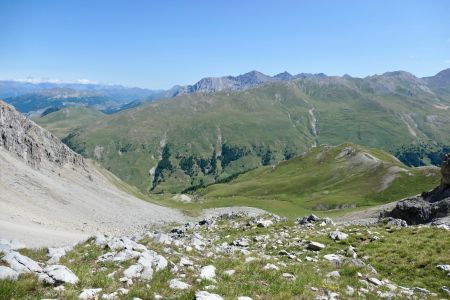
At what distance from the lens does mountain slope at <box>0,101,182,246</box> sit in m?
48.7

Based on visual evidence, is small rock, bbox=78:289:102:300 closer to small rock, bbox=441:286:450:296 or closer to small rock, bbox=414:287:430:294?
small rock, bbox=414:287:430:294

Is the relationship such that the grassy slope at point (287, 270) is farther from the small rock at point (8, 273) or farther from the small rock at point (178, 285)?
the small rock at point (8, 273)

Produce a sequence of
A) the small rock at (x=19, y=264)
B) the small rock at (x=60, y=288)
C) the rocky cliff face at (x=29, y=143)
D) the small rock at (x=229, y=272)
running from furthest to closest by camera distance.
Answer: the rocky cliff face at (x=29, y=143), the small rock at (x=229, y=272), the small rock at (x=19, y=264), the small rock at (x=60, y=288)

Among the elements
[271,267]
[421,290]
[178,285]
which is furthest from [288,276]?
[421,290]

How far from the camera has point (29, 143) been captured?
85.6 m

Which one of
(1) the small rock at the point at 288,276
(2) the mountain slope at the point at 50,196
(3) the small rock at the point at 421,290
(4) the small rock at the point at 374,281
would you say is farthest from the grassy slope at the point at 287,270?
(2) the mountain slope at the point at 50,196

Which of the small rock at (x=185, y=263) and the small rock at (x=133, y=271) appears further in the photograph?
the small rock at (x=185, y=263)

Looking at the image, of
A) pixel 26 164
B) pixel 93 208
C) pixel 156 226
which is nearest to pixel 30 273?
pixel 156 226

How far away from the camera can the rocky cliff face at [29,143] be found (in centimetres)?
8181

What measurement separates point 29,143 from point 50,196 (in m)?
22.1

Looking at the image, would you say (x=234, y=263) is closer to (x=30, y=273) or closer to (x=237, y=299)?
(x=237, y=299)

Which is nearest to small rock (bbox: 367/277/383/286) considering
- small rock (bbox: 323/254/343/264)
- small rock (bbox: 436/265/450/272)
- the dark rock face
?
small rock (bbox: 323/254/343/264)

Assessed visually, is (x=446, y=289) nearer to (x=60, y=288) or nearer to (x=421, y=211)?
(x=60, y=288)

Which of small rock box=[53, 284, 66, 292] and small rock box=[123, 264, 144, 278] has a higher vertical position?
small rock box=[53, 284, 66, 292]
